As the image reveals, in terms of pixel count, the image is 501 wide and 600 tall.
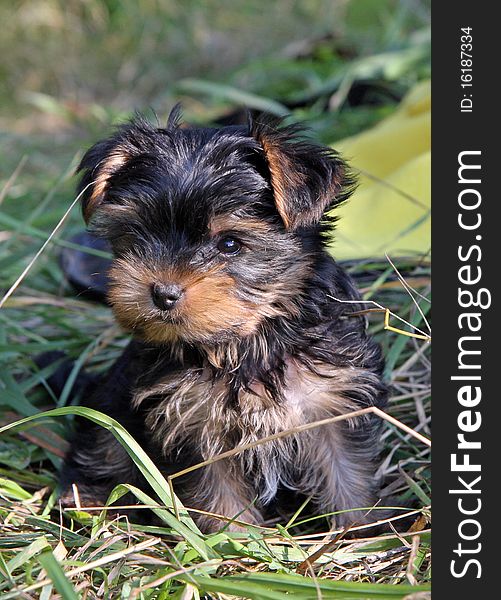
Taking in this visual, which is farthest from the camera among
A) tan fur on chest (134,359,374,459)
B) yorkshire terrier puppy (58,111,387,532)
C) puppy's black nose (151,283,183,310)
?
tan fur on chest (134,359,374,459)

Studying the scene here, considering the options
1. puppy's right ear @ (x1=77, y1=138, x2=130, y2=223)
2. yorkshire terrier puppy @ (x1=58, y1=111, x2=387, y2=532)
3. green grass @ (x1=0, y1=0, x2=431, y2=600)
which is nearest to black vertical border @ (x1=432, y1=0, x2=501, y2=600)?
green grass @ (x1=0, y1=0, x2=431, y2=600)

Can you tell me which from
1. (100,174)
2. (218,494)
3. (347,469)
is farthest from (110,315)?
(347,469)

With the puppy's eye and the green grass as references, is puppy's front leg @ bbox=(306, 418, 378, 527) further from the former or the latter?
the puppy's eye

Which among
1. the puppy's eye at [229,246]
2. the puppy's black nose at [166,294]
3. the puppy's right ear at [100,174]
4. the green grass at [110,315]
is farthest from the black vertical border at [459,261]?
the puppy's right ear at [100,174]

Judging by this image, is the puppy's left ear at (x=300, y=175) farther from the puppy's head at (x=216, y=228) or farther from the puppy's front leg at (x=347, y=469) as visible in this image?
the puppy's front leg at (x=347, y=469)

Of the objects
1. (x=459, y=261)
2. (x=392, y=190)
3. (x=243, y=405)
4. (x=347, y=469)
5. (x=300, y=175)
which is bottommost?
(x=347, y=469)

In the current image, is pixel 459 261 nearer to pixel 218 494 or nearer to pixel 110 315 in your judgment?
pixel 218 494

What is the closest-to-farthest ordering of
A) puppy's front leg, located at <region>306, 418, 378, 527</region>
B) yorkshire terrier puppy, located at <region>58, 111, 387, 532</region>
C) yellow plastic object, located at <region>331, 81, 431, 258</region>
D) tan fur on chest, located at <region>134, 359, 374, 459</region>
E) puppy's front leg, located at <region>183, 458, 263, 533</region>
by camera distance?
yorkshire terrier puppy, located at <region>58, 111, 387, 532</region>, tan fur on chest, located at <region>134, 359, 374, 459</region>, puppy's front leg, located at <region>183, 458, 263, 533</region>, puppy's front leg, located at <region>306, 418, 378, 527</region>, yellow plastic object, located at <region>331, 81, 431, 258</region>

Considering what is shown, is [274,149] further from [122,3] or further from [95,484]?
[122,3]
